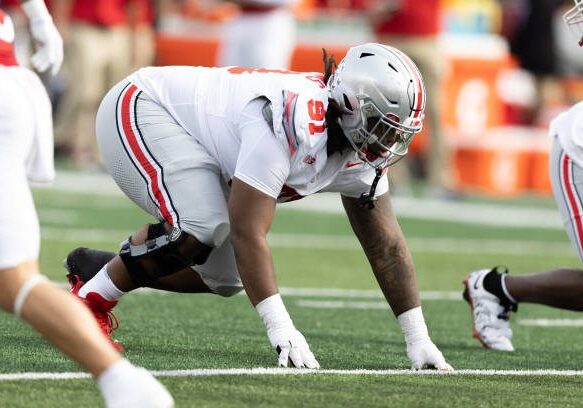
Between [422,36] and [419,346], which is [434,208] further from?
[419,346]

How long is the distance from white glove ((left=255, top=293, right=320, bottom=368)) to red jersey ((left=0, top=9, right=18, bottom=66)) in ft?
4.02

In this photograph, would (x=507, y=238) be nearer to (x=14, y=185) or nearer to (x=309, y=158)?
(x=309, y=158)

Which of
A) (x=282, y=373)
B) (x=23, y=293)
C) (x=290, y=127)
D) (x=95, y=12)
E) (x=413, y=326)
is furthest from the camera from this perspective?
(x=95, y=12)

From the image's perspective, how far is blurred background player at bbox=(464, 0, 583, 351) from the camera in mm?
5203

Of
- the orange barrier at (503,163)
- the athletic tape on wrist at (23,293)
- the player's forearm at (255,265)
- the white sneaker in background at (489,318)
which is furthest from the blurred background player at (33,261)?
the orange barrier at (503,163)

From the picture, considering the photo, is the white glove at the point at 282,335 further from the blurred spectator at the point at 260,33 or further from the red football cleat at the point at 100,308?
the blurred spectator at the point at 260,33

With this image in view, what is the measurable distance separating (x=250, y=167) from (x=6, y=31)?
1016 millimetres

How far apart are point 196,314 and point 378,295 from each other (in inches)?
53.7

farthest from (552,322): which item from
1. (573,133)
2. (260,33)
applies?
(260,33)

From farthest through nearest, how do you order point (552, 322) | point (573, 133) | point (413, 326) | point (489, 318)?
point (552, 322), point (489, 318), point (573, 133), point (413, 326)

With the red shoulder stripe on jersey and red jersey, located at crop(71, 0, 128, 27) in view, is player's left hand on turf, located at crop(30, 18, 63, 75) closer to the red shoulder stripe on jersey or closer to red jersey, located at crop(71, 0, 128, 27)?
the red shoulder stripe on jersey

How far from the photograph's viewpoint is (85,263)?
5250 millimetres

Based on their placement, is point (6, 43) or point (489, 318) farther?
point (489, 318)

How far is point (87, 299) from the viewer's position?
5.00m
